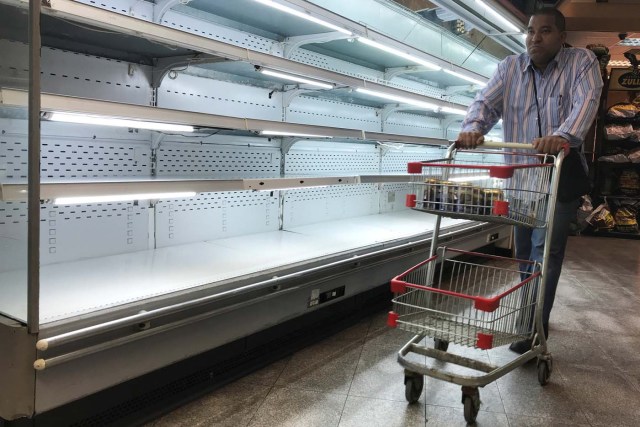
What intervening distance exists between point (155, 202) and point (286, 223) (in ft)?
3.93

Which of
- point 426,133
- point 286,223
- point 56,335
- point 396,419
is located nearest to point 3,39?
point 56,335

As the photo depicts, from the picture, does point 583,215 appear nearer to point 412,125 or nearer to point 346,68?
point 412,125

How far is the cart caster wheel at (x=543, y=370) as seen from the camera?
2438 millimetres

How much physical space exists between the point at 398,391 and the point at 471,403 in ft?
1.28

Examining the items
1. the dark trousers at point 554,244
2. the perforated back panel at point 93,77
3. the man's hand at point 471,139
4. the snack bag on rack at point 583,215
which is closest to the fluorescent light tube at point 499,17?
the man's hand at point 471,139

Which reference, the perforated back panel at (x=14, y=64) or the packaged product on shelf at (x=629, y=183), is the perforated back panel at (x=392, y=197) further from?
the packaged product on shelf at (x=629, y=183)

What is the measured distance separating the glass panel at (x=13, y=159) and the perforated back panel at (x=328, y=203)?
2027 mm

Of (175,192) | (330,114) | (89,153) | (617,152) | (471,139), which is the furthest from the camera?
(617,152)

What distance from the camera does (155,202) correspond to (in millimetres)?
2648

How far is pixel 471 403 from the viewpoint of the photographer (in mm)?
2037

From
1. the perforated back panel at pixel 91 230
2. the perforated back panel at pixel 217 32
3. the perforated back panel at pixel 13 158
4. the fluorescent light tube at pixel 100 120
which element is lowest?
the perforated back panel at pixel 91 230

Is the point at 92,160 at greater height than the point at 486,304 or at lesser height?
greater

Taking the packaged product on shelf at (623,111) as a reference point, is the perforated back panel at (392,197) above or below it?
below

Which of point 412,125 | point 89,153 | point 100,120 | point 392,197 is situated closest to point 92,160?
point 89,153
